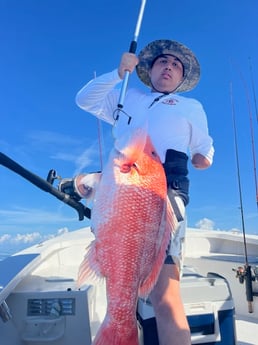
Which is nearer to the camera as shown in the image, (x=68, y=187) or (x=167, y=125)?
(x=68, y=187)

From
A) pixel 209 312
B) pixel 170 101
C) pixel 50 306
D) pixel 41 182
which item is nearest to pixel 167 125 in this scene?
pixel 170 101

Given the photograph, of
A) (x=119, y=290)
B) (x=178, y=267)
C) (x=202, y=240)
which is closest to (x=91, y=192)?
(x=119, y=290)

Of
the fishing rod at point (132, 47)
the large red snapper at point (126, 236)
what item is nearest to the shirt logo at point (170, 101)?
the fishing rod at point (132, 47)

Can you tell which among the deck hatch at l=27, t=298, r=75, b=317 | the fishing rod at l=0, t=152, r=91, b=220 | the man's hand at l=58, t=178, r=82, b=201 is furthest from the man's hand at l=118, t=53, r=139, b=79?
the deck hatch at l=27, t=298, r=75, b=317

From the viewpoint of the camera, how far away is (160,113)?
256 centimetres

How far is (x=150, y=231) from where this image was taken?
1.76 meters

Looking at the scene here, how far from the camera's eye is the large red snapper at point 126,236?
1.67 m

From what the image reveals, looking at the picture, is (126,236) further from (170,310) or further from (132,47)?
(132,47)

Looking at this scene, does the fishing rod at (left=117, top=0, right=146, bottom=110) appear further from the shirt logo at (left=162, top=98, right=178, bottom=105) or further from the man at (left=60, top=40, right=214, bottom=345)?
the shirt logo at (left=162, top=98, right=178, bottom=105)

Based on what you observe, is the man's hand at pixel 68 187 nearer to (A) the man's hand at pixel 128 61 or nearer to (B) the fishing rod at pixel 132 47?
(B) the fishing rod at pixel 132 47

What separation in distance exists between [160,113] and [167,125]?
0.12m

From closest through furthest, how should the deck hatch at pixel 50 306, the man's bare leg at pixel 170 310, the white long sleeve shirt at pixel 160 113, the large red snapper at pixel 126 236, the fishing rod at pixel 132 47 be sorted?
the large red snapper at pixel 126 236 < the man's bare leg at pixel 170 310 < the fishing rod at pixel 132 47 < the white long sleeve shirt at pixel 160 113 < the deck hatch at pixel 50 306

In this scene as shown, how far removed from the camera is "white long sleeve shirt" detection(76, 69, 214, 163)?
8.10ft

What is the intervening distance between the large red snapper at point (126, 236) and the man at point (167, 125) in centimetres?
20
